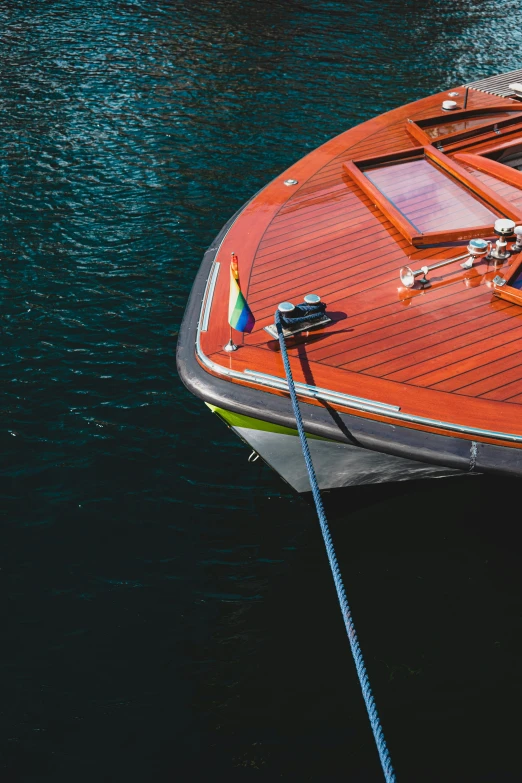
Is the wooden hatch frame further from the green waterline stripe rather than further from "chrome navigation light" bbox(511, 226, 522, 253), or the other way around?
the green waterline stripe

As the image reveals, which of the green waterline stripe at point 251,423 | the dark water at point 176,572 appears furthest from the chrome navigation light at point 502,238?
the green waterline stripe at point 251,423

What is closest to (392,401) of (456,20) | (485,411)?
(485,411)

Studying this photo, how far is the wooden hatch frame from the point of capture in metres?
8.73

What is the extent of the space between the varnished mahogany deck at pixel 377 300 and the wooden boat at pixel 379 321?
0.02 metres

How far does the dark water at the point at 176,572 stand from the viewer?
6.84 meters

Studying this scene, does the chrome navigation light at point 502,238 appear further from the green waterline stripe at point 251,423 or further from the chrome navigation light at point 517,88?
the chrome navigation light at point 517,88

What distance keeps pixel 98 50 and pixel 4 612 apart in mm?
18803

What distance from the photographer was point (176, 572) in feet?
27.3

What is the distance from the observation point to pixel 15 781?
6590 mm

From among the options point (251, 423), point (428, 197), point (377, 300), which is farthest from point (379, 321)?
point (428, 197)

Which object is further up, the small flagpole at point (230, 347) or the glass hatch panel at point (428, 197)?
the glass hatch panel at point (428, 197)

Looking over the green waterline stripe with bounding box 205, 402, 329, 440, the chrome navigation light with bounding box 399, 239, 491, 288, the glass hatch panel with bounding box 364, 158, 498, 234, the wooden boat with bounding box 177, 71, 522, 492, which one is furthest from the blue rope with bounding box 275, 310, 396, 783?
the glass hatch panel with bounding box 364, 158, 498, 234

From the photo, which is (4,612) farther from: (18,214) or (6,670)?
(18,214)

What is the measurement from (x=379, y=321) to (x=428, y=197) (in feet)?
8.70
